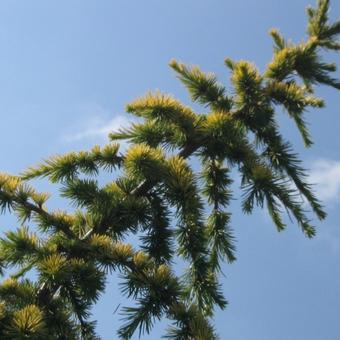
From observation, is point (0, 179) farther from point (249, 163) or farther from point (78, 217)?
point (249, 163)

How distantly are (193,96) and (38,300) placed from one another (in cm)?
257

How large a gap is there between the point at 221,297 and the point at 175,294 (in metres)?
0.42

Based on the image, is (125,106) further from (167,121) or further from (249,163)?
(249,163)

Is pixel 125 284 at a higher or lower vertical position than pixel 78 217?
lower

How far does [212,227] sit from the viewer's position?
5473mm

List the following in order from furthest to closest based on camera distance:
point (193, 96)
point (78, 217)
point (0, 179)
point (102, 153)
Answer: point (193, 96) → point (102, 153) → point (78, 217) → point (0, 179)

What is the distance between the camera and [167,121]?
563cm

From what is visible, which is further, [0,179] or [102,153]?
[102,153]

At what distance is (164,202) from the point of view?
534 cm

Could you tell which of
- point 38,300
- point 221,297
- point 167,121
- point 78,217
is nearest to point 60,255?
point 38,300

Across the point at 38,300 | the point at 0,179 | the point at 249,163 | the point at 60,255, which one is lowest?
the point at 38,300

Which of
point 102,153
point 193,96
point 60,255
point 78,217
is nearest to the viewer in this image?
point 60,255

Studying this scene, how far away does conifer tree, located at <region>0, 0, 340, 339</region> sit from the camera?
4336mm

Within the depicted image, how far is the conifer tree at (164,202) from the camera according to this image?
4.34 metres
